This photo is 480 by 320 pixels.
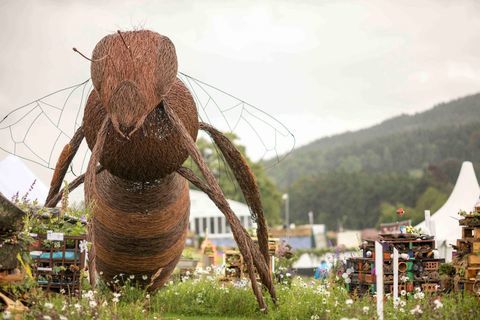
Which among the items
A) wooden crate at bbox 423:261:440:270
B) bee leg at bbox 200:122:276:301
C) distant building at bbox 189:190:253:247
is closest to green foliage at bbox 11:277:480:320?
wooden crate at bbox 423:261:440:270

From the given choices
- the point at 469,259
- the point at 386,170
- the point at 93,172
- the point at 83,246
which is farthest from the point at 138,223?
the point at 386,170

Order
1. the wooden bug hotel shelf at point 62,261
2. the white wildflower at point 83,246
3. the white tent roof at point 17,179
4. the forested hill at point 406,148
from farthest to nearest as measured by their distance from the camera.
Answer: the forested hill at point 406,148 < the white tent roof at point 17,179 < the wooden bug hotel shelf at point 62,261 < the white wildflower at point 83,246

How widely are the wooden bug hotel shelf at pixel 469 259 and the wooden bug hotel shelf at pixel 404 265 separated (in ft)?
1.48

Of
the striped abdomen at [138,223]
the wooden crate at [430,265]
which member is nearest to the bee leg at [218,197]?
the striped abdomen at [138,223]

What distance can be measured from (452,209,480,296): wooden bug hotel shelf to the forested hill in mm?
99843

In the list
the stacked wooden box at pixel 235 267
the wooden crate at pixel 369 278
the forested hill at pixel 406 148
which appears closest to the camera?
the wooden crate at pixel 369 278

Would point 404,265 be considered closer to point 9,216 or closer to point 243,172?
point 243,172

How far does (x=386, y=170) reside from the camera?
131000 millimetres

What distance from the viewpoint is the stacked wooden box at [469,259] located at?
10.1 m

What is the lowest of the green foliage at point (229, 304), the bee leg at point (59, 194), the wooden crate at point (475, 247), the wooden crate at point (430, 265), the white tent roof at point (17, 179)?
the green foliage at point (229, 304)

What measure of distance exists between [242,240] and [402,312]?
2189 millimetres

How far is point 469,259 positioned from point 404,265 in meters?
1.36

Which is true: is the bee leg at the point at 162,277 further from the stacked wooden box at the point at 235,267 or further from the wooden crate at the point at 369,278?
the wooden crate at the point at 369,278

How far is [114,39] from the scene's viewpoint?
9.99m
